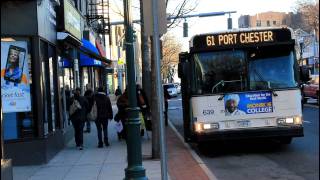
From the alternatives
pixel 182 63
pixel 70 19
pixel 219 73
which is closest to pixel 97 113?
pixel 70 19

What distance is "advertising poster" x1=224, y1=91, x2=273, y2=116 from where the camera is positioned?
40.9ft

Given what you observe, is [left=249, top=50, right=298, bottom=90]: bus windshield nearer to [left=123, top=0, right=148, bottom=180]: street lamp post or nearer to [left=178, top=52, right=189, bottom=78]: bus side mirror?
[left=178, top=52, right=189, bottom=78]: bus side mirror

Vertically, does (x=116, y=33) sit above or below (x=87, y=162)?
above

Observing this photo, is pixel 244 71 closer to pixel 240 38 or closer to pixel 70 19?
pixel 240 38

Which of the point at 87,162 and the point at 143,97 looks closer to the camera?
the point at 87,162

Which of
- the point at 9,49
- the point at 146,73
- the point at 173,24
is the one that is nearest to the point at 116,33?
the point at 173,24

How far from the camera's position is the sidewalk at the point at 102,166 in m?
10.6

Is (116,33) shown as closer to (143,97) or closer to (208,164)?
(143,97)

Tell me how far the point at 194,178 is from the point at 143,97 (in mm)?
7635

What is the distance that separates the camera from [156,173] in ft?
34.9

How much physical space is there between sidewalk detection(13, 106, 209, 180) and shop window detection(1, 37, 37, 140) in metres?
0.90

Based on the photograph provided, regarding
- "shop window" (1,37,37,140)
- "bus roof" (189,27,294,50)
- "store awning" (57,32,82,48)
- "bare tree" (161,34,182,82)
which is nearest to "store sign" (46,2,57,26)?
"store awning" (57,32,82,48)

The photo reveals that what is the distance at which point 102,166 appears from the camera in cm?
1190

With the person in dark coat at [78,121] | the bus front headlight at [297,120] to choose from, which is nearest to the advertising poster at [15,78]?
the person in dark coat at [78,121]
